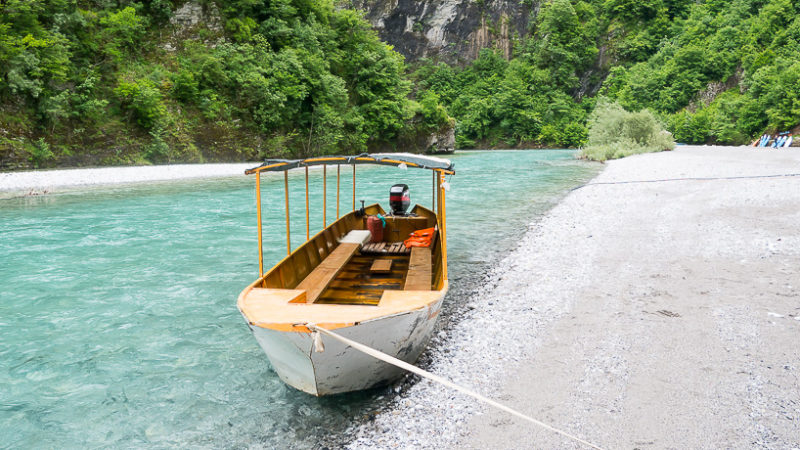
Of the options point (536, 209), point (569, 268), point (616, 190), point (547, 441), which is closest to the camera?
point (547, 441)

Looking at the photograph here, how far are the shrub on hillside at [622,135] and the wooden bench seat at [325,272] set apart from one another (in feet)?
110

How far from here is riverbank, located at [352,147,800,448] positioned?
3.88 m

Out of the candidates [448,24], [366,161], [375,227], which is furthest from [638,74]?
[366,161]

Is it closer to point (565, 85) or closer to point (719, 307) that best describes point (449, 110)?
point (565, 85)

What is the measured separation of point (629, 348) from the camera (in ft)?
17.0

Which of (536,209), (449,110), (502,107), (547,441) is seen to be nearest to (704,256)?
(547,441)

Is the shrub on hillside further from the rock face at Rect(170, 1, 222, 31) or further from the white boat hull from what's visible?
the white boat hull

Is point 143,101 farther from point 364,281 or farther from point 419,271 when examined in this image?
point 419,271

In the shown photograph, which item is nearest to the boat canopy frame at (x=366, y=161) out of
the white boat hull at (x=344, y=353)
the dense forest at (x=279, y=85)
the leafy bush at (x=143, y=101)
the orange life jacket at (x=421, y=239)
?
the orange life jacket at (x=421, y=239)

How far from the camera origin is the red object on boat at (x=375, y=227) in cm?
998

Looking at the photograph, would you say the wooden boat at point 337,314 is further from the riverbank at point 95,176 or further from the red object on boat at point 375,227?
the riverbank at point 95,176

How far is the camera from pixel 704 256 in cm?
846

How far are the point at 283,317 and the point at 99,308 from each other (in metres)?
4.95

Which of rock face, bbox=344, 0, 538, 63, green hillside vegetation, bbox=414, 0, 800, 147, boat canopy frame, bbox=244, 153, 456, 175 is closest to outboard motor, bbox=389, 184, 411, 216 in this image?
boat canopy frame, bbox=244, 153, 456, 175
